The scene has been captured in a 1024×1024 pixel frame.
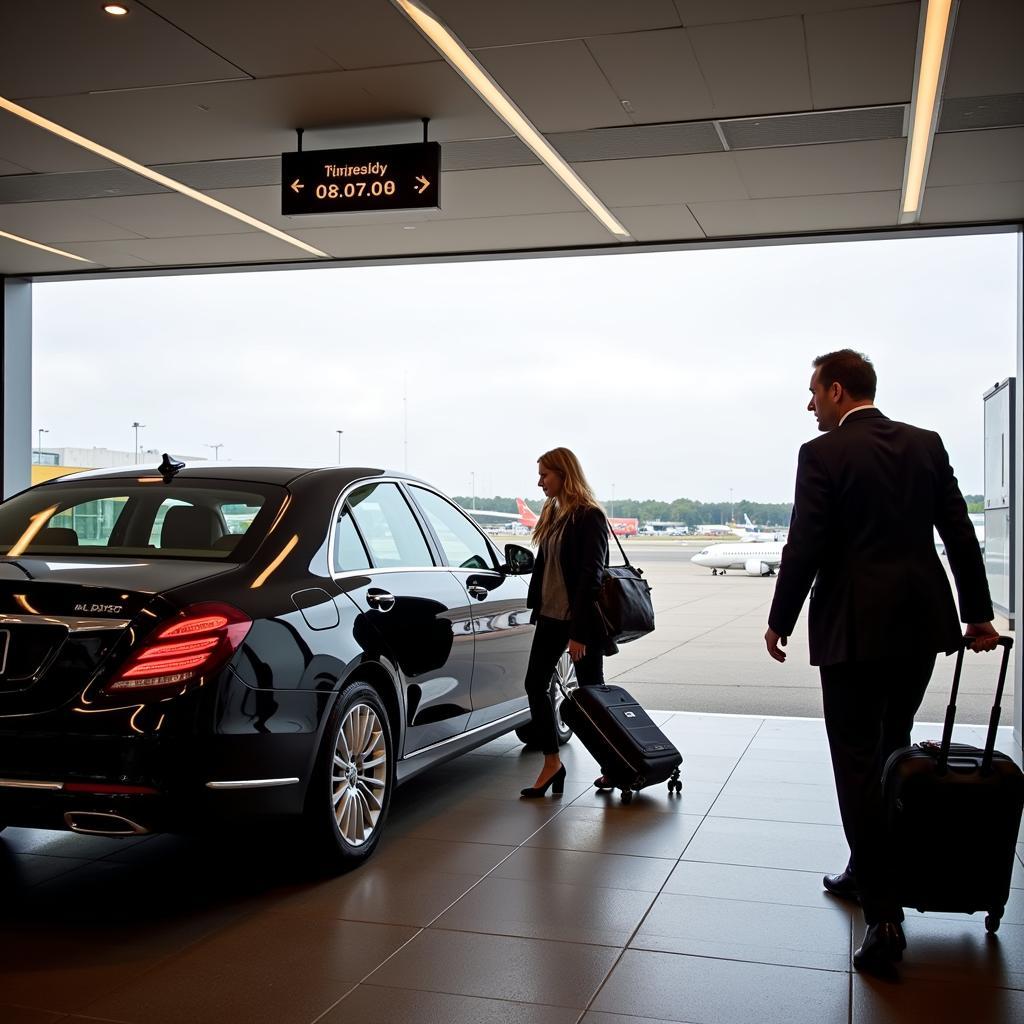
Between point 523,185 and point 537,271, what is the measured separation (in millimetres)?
2504

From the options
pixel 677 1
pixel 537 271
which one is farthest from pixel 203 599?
pixel 537 271

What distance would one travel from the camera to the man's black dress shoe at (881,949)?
3492 millimetres

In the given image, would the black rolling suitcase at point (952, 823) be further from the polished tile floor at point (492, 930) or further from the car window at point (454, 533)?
the car window at point (454, 533)

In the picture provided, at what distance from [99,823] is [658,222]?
18.5 feet

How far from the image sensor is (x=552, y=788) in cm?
591

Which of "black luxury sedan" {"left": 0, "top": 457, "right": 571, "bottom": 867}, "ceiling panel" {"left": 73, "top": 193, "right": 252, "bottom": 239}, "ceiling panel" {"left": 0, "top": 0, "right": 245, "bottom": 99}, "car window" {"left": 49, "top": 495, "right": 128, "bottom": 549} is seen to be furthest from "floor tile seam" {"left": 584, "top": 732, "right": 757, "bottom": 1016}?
"ceiling panel" {"left": 73, "top": 193, "right": 252, "bottom": 239}

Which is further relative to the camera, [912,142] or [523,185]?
[523,185]

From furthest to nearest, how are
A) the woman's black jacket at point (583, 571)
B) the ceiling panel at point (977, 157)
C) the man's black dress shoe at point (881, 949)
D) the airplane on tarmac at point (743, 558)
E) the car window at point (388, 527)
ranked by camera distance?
the airplane on tarmac at point (743, 558)
the ceiling panel at point (977, 157)
the woman's black jacket at point (583, 571)
the car window at point (388, 527)
the man's black dress shoe at point (881, 949)

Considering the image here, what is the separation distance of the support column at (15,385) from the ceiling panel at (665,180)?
5478mm

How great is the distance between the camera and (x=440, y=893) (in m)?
4.23

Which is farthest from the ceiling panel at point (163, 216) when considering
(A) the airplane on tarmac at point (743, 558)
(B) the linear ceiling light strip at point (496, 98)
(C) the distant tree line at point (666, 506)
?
(A) the airplane on tarmac at point (743, 558)

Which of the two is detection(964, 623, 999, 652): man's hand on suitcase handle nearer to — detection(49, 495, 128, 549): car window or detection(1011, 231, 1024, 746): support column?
detection(49, 495, 128, 549): car window

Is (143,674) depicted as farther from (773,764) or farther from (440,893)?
(773,764)

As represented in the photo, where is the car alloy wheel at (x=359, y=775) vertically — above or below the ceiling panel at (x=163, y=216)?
below
